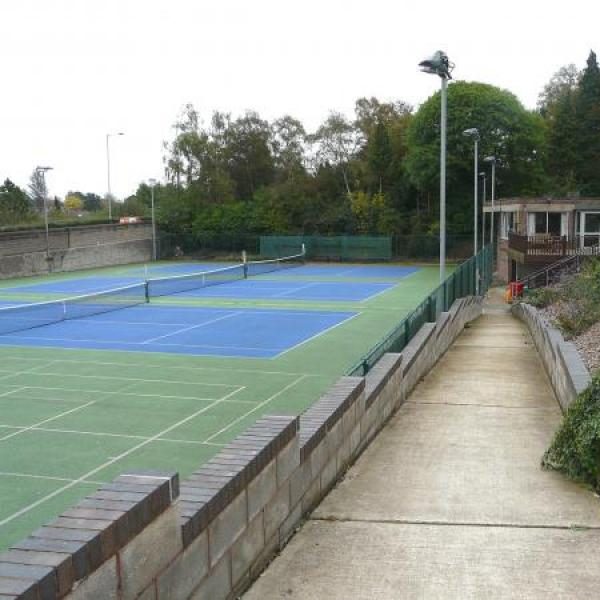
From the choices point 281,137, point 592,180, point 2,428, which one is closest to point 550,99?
point 592,180

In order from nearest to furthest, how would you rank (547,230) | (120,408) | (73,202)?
(120,408)
(547,230)
(73,202)

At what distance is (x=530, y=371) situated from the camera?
58.6 feet

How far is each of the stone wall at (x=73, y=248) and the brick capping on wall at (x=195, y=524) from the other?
52396 mm

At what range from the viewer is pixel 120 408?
1577cm

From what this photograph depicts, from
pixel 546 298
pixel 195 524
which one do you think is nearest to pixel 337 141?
pixel 546 298

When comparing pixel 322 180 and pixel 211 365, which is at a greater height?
pixel 322 180

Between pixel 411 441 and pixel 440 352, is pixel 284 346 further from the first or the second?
pixel 411 441

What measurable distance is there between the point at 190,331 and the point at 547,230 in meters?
29.1

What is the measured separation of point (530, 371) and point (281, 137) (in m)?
74.1

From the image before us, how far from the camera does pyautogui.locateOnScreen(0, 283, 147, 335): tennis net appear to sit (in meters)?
28.9

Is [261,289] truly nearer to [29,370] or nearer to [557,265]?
[557,265]

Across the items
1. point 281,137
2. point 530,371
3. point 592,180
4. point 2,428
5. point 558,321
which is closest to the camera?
point 2,428

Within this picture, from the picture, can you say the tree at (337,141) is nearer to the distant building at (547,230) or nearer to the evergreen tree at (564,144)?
the evergreen tree at (564,144)

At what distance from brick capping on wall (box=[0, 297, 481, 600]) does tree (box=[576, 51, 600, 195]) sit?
75.2m
